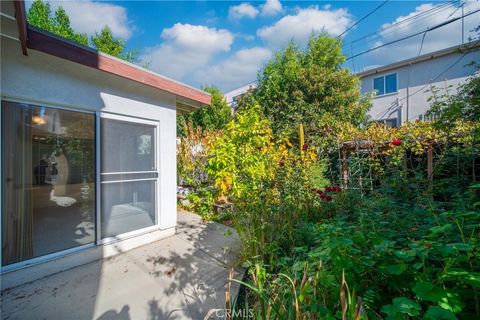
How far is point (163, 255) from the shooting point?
3.16 meters

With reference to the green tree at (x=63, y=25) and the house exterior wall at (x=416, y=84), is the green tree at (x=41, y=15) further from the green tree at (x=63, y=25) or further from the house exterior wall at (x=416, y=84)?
the house exterior wall at (x=416, y=84)

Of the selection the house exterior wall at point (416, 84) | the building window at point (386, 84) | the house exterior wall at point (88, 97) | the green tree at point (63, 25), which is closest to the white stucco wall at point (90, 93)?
the house exterior wall at point (88, 97)

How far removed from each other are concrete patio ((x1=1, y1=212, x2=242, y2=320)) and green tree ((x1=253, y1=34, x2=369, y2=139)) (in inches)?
265

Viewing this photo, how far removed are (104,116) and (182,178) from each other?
3784mm

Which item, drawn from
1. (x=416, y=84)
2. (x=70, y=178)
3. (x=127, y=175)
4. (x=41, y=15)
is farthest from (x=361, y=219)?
(x=41, y=15)

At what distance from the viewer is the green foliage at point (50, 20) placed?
38.7 ft

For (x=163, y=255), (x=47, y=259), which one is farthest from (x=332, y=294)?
(x=47, y=259)

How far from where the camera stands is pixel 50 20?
40.5 ft

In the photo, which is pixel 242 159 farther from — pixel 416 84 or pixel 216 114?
pixel 416 84

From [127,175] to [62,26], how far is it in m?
14.6

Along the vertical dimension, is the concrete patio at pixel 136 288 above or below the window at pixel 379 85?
below

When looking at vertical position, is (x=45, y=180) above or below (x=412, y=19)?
below

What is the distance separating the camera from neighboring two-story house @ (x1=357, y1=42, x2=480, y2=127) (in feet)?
32.9

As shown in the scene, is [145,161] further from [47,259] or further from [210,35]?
[210,35]
